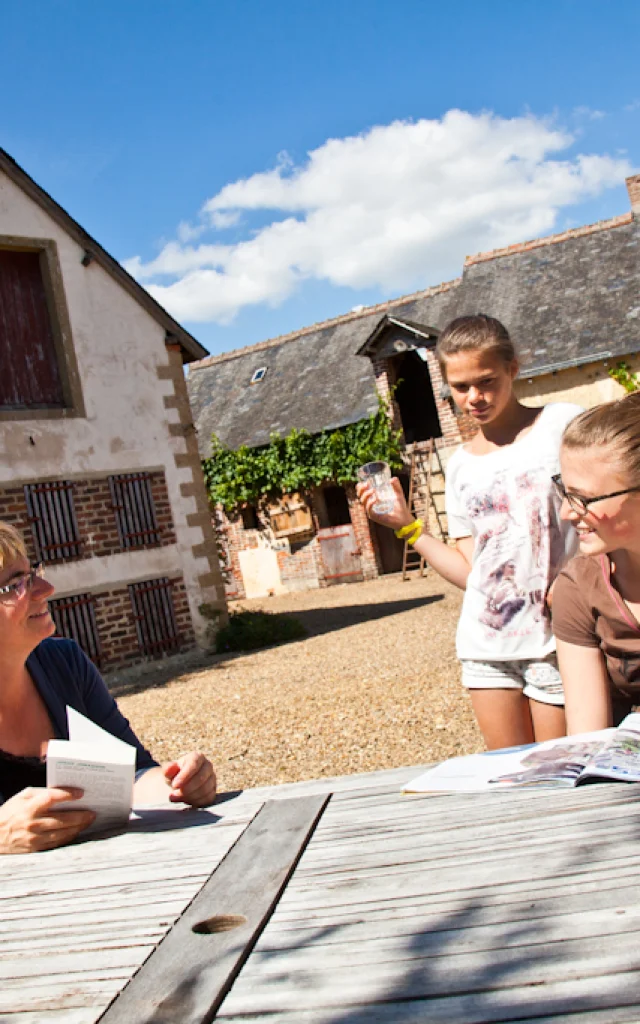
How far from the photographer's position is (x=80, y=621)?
10.9 meters

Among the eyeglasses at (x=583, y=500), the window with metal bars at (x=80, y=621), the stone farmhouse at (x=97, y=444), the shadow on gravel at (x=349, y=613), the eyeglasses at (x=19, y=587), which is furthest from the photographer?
the shadow on gravel at (x=349, y=613)

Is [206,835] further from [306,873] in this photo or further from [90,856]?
[306,873]

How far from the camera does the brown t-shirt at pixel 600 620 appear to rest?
2.18 metres

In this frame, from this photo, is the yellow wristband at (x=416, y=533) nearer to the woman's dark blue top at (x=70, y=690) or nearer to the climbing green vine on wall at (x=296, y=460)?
the woman's dark blue top at (x=70, y=690)

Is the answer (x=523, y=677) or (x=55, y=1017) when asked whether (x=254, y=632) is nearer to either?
(x=523, y=677)

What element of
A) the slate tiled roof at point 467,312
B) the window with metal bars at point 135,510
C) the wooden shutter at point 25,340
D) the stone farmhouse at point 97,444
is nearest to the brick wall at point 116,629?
the stone farmhouse at point 97,444

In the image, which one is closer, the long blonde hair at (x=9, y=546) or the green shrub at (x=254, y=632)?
the long blonde hair at (x=9, y=546)

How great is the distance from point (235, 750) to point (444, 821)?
5135 mm

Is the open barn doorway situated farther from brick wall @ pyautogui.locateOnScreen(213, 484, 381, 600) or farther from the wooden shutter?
the wooden shutter

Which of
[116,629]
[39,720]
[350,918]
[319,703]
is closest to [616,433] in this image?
[350,918]

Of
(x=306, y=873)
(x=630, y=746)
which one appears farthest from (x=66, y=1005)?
(x=630, y=746)

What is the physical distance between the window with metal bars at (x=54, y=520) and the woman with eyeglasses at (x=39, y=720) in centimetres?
848

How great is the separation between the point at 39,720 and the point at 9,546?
1.57ft

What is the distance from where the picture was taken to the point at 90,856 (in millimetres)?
1833
